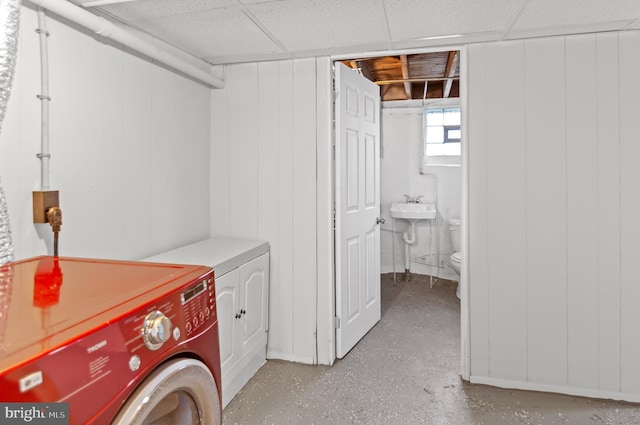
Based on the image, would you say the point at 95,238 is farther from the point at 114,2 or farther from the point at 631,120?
the point at 631,120

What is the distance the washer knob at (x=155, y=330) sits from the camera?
3.01 ft

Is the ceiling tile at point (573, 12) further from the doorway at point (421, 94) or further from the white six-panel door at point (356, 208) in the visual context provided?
the white six-panel door at point (356, 208)

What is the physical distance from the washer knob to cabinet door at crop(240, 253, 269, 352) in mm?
1333

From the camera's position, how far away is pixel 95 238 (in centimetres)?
189

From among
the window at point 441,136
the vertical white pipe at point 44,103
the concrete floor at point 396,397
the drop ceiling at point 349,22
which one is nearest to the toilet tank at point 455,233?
the window at point 441,136

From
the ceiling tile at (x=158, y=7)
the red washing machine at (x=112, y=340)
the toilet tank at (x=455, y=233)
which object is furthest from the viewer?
the toilet tank at (x=455, y=233)

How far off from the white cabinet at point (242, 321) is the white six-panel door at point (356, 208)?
527 millimetres

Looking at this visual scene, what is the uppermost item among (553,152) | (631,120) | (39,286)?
(631,120)

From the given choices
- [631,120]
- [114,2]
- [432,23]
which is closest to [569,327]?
[631,120]

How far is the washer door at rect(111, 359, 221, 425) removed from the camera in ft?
2.86

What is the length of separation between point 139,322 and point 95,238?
1.19 meters

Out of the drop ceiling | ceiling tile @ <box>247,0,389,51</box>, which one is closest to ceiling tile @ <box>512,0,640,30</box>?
the drop ceiling

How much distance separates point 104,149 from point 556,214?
2487 millimetres

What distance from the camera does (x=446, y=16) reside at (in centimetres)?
196
